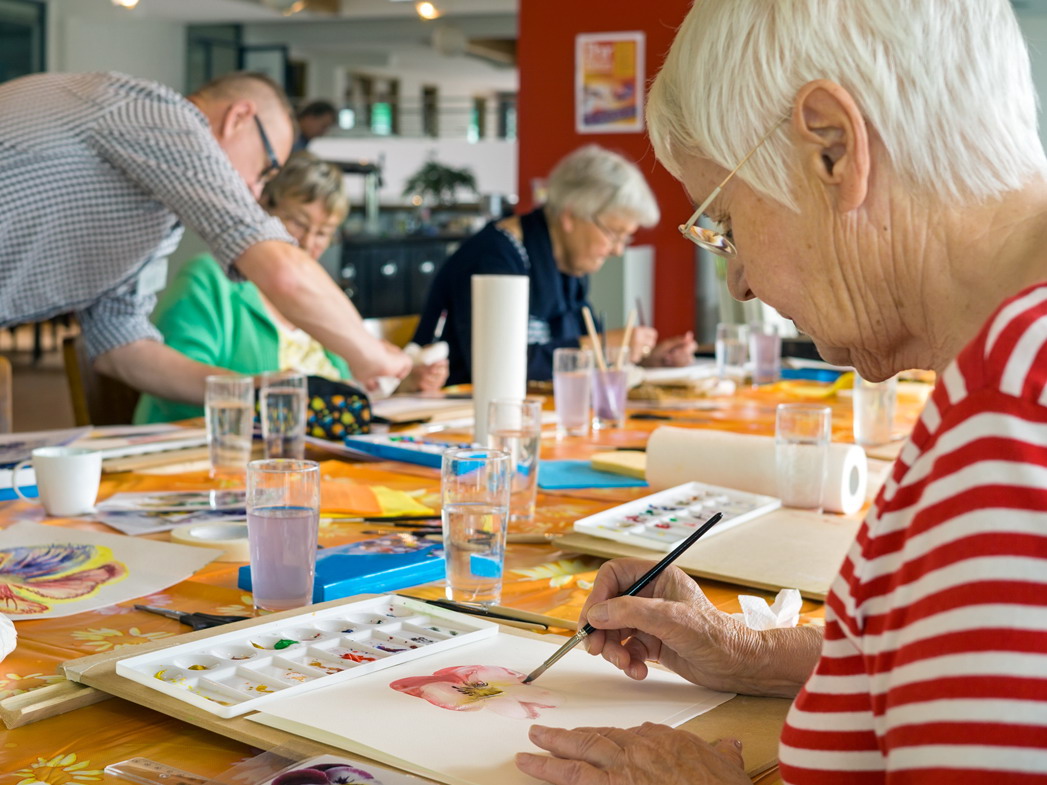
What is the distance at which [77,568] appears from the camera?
120 centimetres

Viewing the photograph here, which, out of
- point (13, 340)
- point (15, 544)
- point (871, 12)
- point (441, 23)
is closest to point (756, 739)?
point (871, 12)

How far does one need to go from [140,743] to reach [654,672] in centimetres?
39

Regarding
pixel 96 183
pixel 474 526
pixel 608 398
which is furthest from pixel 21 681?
pixel 96 183

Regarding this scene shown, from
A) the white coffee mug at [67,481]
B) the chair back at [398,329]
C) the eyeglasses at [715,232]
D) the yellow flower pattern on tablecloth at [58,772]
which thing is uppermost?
the eyeglasses at [715,232]

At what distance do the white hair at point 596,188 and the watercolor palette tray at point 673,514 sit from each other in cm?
211

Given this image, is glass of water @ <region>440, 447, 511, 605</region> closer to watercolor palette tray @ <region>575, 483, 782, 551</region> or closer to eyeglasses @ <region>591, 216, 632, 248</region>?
watercolor palette tray @ <region>575, 483, 782, 551</region>

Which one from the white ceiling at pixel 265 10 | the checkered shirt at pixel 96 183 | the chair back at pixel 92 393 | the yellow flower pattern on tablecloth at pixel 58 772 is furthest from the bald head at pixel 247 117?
the white ceiling at pixel 265 10

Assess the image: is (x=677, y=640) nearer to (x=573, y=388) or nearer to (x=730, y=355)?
(x=573, y=388)

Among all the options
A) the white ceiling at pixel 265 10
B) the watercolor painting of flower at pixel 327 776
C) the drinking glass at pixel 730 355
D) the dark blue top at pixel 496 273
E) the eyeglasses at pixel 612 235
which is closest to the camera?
the watercolor painting of flower at pixel 327 776

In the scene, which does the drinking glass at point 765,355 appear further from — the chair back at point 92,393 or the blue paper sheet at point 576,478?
the chair back at point 92,393

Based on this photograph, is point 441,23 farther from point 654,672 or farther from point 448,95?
point 654,672

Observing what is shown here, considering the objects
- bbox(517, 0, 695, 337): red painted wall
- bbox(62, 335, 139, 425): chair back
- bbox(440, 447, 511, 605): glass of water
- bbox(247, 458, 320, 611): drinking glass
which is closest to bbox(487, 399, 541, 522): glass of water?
bbox(440, 447, 511, 605): glass of water

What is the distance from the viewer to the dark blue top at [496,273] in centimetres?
344

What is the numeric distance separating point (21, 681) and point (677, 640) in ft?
1.64
